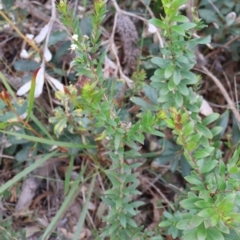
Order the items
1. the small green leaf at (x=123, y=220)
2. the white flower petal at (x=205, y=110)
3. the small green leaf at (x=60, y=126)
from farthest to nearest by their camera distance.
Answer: the white flower petal at (x=205, y=110), the small green leaf at (x=60, y=126), the small green leaf at (x=123, y=220)

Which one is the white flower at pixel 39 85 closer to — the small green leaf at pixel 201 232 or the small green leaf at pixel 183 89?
the small green leaf at pixel 183 89

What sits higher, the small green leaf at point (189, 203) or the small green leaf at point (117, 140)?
the small green leaf at point (117, 140)

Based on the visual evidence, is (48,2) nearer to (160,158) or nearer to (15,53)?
(15,53)

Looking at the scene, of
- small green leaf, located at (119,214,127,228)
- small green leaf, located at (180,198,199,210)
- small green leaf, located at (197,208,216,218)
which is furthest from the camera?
small green leaf, located at (119,214,127,228)

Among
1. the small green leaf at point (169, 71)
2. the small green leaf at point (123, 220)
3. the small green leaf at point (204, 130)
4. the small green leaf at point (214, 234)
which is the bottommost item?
the small green leaf at point (123, 220)

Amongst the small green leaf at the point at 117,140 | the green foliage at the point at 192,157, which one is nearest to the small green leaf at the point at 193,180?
the green foliage at the point at 192,157

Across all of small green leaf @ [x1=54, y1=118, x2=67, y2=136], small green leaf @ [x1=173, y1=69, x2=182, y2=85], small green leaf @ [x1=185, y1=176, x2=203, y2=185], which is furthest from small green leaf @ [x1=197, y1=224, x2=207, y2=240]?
small green leaf @ [x1=54, y1=118, x2=67, y2=136]

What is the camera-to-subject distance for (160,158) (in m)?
1.69

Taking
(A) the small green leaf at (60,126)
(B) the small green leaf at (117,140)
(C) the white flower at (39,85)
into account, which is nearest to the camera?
(B) the small green leaf at (117,140)

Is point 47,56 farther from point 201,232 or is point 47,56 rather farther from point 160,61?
point 201,232

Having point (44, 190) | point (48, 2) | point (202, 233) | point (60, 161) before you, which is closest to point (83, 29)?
point (48, 2)

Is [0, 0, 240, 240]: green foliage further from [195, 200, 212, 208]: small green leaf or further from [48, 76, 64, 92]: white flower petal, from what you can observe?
[48, 76, 64, 92]: white flower petal

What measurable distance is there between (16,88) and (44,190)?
1.51ft

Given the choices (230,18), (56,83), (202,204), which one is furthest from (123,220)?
(230,18)
